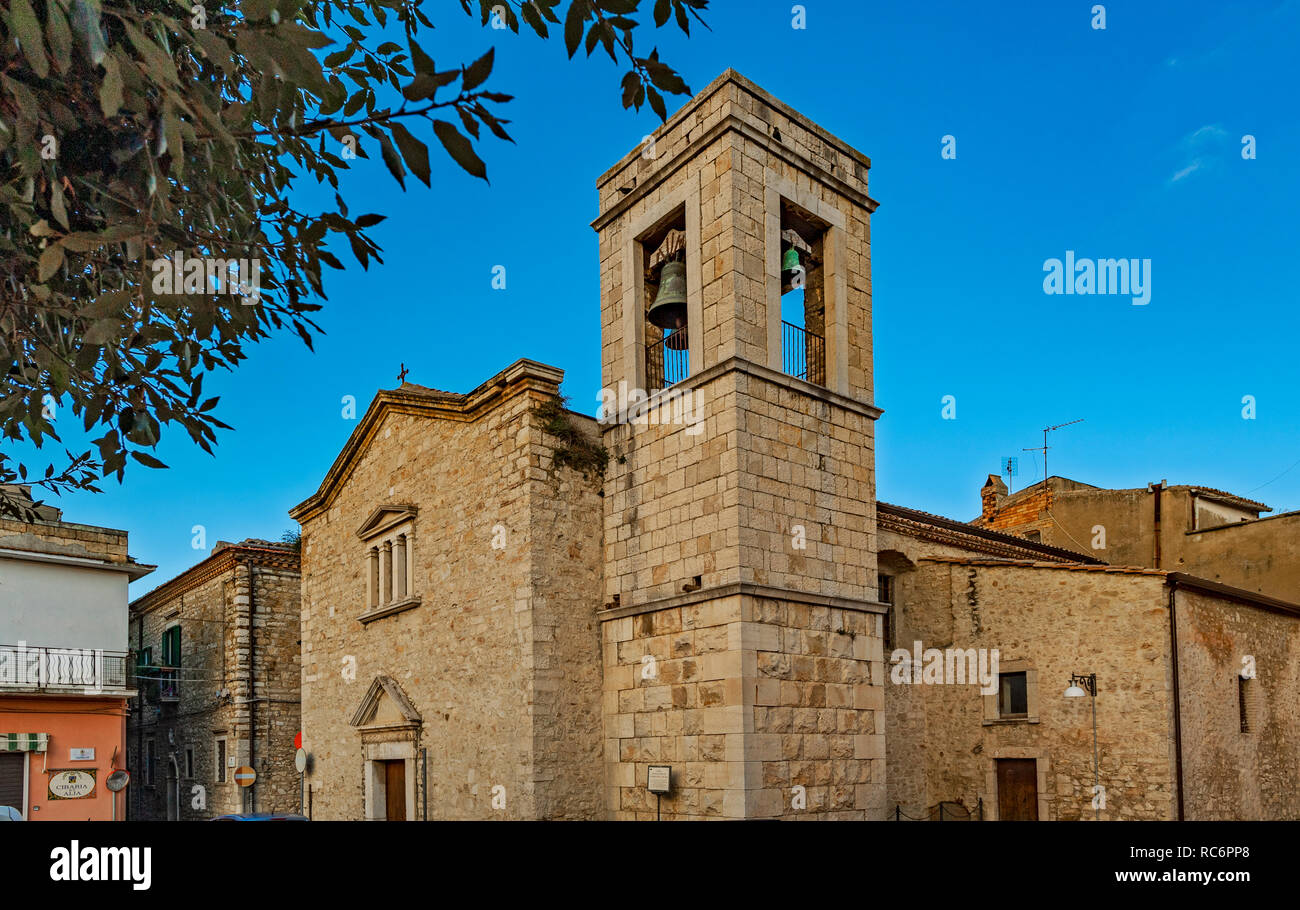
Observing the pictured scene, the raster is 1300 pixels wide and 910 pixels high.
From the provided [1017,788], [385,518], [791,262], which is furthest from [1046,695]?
[385,518]

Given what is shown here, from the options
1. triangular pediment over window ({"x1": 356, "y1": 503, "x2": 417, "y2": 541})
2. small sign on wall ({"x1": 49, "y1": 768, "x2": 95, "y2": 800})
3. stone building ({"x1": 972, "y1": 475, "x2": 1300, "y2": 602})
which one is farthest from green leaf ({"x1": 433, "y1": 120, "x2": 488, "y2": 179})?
stone building ({"x1": 972, "y1": 475, "x2": 1300, "y2": 602})

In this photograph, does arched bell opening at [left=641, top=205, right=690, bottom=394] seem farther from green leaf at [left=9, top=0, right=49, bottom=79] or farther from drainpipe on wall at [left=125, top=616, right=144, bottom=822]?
drainpipe on wall at [left=125, top=616, right=144, bottom=822]

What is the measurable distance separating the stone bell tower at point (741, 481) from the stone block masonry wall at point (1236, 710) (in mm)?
4679

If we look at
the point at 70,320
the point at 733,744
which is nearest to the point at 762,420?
the point at 733,744

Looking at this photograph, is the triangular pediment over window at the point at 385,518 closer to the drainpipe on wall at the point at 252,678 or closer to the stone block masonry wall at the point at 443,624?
the stone block masonry wall at the point at 443,624

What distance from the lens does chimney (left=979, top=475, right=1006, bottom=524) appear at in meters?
24.8

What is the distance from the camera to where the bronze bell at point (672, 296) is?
11.9 m

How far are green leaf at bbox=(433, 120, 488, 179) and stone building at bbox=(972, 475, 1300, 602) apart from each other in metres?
21.6

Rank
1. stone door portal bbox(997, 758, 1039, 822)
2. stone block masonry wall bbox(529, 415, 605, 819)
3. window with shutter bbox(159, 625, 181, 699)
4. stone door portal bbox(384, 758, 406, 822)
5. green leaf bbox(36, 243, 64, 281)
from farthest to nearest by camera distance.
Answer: window with shutter bbox(159, 625, 181, 699)
stone door portal bbox(997, 758, 1039, 822)
stone door portal bbox(384, 758, 406, 822)
stone block masonry wall bbox(529, 415, 605, 819)
green leaf bbox(36, 243, 64, 281)

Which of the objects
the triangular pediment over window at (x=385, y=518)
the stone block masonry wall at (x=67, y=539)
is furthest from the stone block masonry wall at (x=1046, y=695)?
the stone block masonry wall at (x=67, y=539)

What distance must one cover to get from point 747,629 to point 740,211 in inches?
188

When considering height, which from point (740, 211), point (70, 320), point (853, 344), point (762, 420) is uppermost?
point (740, 211)

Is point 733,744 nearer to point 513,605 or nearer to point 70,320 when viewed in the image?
point 513,605
